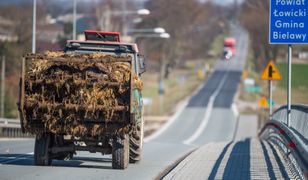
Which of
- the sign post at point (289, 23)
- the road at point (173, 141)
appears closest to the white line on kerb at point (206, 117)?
the road at point (173, 141)

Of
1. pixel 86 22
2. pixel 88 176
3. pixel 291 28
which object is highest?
pixel 86 22

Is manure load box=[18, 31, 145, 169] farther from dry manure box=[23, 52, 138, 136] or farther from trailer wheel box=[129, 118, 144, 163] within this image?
trailer wheel box=[129, 118, 144, 163]

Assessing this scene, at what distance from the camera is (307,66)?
56781mm

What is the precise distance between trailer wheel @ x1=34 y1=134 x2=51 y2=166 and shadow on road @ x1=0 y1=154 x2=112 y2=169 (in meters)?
0.54

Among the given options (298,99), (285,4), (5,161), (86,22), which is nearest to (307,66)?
(298,99)

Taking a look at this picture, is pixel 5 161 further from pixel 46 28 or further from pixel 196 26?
pixel 196 26

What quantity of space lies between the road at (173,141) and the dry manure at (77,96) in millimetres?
1021

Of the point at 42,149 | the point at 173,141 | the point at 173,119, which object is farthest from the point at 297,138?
the point at 173,119

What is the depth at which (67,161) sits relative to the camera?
65.9 feet

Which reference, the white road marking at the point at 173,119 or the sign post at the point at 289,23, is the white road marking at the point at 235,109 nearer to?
the white road marking at the point at 173,119

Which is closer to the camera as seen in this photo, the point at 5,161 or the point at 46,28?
the point at 5,161

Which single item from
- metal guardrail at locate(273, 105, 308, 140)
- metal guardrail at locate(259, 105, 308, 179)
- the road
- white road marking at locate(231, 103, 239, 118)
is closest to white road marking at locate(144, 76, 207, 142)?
the road

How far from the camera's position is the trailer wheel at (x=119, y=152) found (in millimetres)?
17641

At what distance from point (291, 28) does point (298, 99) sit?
3588cm
